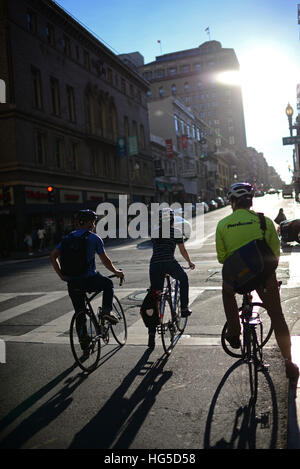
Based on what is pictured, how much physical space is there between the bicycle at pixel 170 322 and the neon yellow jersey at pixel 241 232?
173 cm

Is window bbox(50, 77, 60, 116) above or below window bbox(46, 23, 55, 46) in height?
below

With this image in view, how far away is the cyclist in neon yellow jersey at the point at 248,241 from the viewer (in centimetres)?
407

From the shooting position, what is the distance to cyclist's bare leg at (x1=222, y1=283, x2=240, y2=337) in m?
4.29

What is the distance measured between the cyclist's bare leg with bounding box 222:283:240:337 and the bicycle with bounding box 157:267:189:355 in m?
1.20

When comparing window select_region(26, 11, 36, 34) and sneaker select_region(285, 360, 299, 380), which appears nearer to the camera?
sneaker select_region(285, 360, 299, 380)

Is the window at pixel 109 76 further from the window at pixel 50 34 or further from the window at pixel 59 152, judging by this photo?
the window at pixel 59 152

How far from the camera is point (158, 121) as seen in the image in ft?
222

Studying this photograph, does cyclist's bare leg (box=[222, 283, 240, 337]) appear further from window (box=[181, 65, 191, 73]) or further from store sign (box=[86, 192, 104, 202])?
window (box=[181, 65, 191, 73])

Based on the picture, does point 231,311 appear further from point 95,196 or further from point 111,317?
point 95,196

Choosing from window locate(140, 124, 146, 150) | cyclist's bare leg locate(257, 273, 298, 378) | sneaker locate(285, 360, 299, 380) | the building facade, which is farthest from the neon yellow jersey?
window locate(140, 124, 146, 150)

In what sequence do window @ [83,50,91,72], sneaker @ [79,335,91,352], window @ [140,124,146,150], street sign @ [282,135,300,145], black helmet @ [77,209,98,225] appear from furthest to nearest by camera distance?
window @ [140,124,146,150] < window @ [83,50,91,72] < street sign @ [282,135,300,145] < black helmet @ [77,209,98,225] < sneaker @ [79,335,91,352]

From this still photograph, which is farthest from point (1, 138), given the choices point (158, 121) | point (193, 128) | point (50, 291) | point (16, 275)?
point (193, 128)

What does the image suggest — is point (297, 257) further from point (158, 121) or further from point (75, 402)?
point (158, 121)

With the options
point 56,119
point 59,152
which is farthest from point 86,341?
point 56,119
